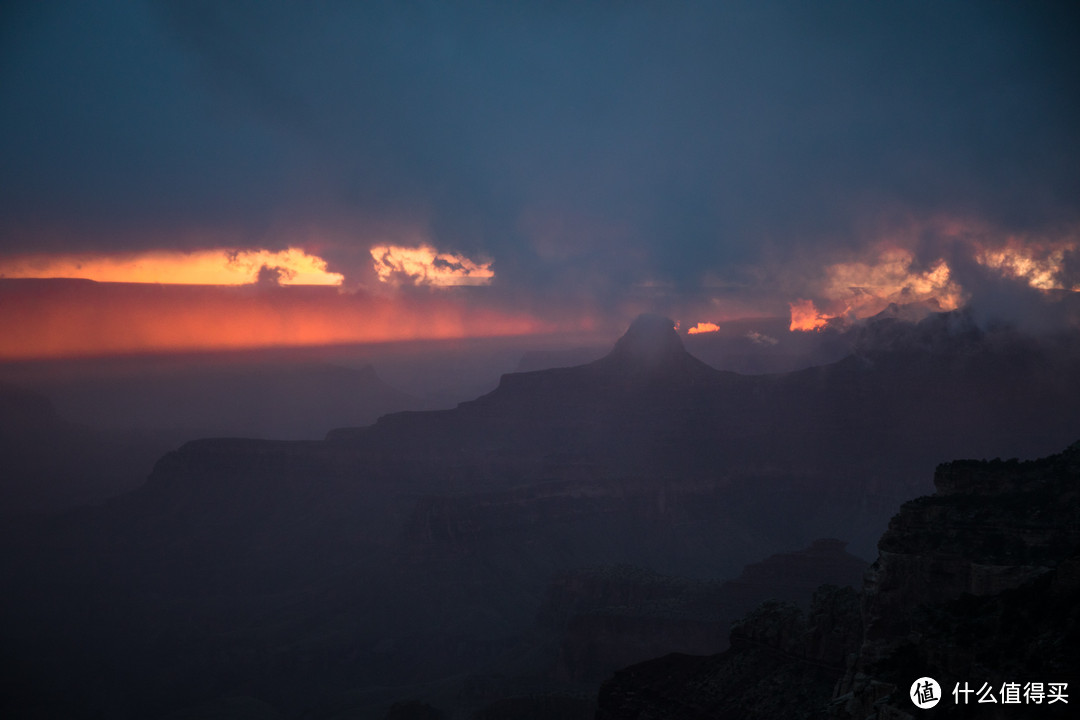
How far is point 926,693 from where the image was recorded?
2406 centimetres

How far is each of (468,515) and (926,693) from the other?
108 m

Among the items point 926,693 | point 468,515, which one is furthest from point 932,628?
point 468,515

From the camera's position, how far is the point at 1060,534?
112ft

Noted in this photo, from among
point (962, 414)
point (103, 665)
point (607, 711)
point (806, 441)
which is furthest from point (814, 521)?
point (103, 665)

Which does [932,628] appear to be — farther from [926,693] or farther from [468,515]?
[468,515]

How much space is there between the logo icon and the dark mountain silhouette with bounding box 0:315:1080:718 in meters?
56.1

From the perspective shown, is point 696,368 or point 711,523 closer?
point 711,523

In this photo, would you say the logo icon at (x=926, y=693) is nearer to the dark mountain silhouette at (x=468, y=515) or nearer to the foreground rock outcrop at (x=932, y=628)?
the foreground rock outcrop at (x=932, y=628)

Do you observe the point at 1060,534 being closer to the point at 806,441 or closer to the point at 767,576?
the point at 767,576

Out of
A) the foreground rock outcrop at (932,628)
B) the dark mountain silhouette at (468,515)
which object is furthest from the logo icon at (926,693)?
the dark mountain silhouette at (468,515)

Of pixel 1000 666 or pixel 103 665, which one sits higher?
pixel 1000 666

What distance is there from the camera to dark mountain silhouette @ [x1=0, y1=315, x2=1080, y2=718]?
96.4 meters

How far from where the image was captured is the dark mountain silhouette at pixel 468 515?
9644 centimetres

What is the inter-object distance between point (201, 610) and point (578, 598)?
59.7 m
